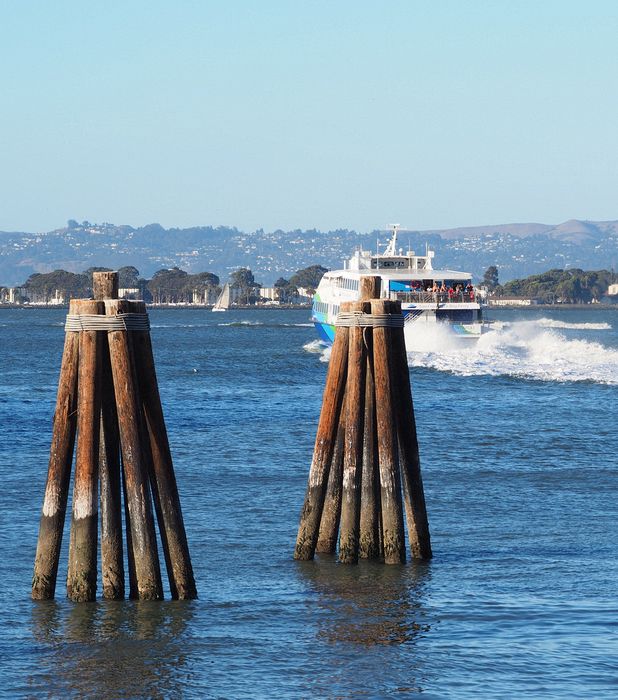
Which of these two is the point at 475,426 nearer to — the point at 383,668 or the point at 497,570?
the point at 497,570

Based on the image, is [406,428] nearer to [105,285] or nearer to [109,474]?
[109,474]

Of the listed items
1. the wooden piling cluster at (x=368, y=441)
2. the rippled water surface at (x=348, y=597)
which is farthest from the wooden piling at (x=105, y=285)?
the rippled water surface at (x=348, y=597)

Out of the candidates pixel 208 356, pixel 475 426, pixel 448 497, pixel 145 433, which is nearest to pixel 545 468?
pixel 448 497

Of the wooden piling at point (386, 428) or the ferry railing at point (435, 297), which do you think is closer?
the wooden piling at point (386, 428)

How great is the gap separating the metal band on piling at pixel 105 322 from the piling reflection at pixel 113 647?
274cm

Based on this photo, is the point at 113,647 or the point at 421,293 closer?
the point at 113,647

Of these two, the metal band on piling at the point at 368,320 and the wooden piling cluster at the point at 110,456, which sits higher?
the metal band on piling at the point at 368,320

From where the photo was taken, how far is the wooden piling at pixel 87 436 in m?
12.8

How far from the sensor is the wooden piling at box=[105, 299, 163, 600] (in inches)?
504

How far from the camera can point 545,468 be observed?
25.5 meters

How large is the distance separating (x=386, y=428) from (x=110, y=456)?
3.25m

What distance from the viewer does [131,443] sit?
42.0 ft

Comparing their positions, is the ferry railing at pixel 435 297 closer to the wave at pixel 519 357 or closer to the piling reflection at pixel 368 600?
the wave at pixel 519 357

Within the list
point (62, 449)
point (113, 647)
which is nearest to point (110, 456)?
point (62, 449)
